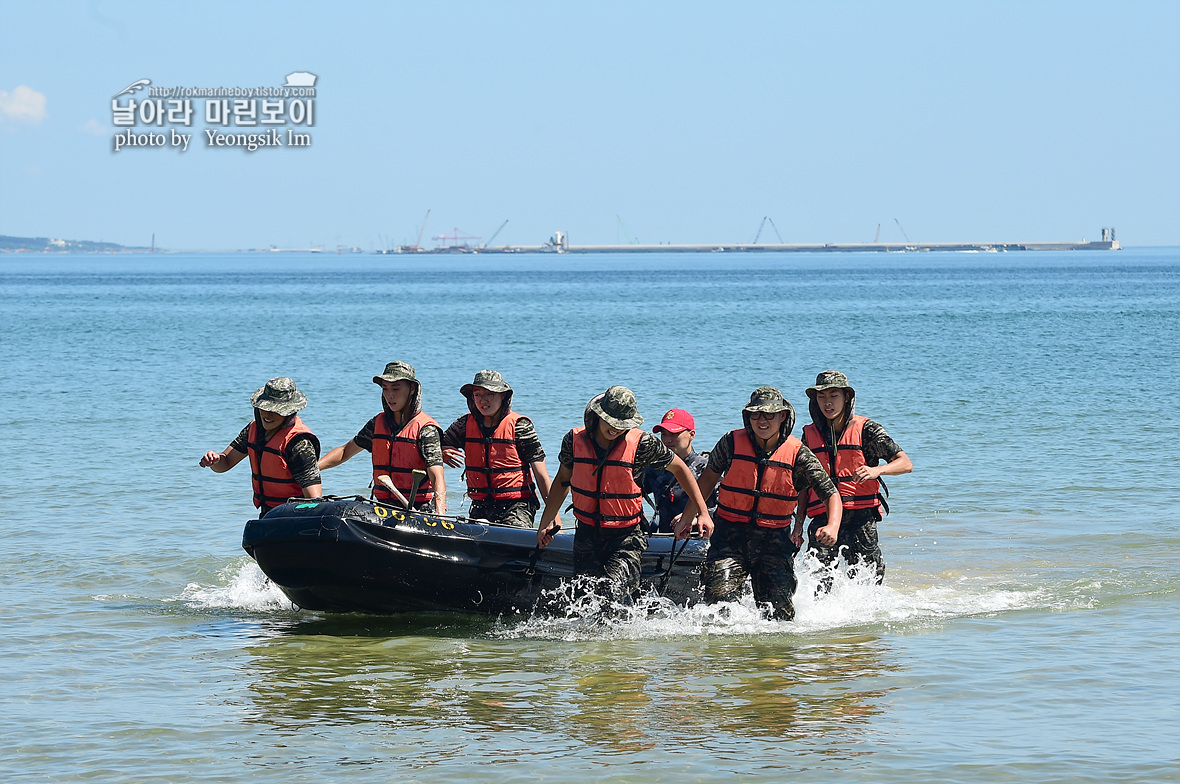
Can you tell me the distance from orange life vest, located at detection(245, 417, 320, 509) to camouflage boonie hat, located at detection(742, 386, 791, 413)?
2895mm

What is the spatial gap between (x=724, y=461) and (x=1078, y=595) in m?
3.62

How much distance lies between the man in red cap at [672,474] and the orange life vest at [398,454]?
1507 millimetres

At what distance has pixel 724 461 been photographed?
7984 millimetres

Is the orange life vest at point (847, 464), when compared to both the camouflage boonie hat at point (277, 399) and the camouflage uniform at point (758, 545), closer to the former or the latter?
the camouflage uniform at point (758, 545)

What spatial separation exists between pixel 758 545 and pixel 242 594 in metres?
4.15

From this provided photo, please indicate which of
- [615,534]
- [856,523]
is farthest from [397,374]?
[856,523]

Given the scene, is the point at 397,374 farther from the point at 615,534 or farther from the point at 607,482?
the point at 615,534

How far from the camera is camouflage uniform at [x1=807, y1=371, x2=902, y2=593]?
8547 millimetres

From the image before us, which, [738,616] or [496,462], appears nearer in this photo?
[738,616]

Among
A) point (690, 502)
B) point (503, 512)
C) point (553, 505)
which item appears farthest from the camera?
point (503, 512)

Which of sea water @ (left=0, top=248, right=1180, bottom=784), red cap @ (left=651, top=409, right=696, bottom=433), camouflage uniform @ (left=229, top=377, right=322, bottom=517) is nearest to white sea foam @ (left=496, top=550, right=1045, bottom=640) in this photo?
sea water @ (left=0, top=248, right=1180, bottom=784)

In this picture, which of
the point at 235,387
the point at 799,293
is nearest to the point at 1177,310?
the point at 799,293

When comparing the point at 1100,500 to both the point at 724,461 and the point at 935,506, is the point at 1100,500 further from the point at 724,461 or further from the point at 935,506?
the point at 724,461

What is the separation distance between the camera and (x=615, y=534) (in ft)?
26.8
